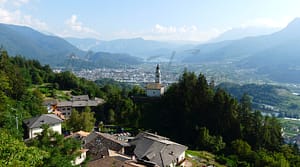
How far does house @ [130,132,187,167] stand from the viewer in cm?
2636

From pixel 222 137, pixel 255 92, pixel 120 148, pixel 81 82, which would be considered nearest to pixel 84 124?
pixel 120 148

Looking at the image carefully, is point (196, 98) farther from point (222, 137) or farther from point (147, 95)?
point (147, 95)

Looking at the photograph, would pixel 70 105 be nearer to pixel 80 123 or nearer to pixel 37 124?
pixel 80 123

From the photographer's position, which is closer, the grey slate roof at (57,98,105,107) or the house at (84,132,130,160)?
the house at (84,132,130,160)

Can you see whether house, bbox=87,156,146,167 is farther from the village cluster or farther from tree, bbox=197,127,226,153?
tree, bbox=197,127,226,153

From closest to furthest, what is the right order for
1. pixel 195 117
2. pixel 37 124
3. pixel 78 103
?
pixel 37 124 → pixel 195 117 → pixel 78 103

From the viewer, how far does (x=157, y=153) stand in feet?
88.5

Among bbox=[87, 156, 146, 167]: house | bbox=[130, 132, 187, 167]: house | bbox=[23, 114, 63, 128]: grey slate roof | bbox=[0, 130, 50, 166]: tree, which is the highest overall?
bbox=[0, 130, 50, 166]: tree

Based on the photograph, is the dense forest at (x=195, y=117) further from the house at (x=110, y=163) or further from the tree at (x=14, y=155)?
the tree at (x=14, y=155)

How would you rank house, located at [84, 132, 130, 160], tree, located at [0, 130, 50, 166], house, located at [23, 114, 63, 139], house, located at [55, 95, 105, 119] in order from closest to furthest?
tree, located at [0, 130, 50, 166] → house, located at [84, 132, 130, 160] → house, located at [23, 114, 63, 139] → house, located at [55, 95, 105, 119]

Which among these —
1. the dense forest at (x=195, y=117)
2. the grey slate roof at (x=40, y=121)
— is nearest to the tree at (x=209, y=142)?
the dense forest at (x=195, y=117)

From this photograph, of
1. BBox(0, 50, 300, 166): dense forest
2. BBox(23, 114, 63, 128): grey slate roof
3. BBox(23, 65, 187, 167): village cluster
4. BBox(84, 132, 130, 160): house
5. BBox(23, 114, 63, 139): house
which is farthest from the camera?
BBox(0, 50, 300, 166): dense forest

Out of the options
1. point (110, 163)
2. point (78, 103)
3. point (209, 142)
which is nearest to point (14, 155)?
point (110, 163)

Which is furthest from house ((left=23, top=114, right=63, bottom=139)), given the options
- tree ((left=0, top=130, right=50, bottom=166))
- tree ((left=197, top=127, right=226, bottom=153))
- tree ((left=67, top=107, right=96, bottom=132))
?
tree ((left=0, top=130, right=50, bottom=166))
